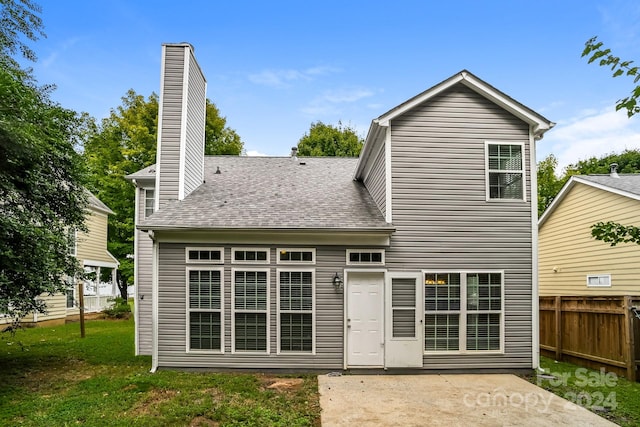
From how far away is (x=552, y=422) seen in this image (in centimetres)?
499

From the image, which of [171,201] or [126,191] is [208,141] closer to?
[126,191]

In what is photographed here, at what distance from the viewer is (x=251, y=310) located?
751 centimetres

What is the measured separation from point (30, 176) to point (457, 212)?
315 inches

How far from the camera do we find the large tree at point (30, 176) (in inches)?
246

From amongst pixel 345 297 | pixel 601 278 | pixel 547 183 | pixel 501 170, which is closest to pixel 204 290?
pixel 345 297

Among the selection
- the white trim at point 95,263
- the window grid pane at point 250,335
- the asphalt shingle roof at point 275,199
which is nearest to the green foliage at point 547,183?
the asphalt shingle roof at point 275,199

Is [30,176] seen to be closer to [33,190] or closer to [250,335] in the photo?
[33,190]

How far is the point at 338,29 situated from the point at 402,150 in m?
8.71

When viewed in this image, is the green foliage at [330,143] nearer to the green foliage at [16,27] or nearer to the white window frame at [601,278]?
the white window frame at [601,278]

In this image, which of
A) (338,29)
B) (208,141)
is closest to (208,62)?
(338,29)

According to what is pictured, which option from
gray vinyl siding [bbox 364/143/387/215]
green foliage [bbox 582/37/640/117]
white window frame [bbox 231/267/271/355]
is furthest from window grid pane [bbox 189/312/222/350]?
green foliage [bbox 582/37/640/117]

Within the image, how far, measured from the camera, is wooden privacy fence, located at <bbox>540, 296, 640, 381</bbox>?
6.72 m

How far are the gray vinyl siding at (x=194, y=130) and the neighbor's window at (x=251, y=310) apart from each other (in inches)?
102

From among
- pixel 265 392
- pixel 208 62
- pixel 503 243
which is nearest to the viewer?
pixel 265 392
